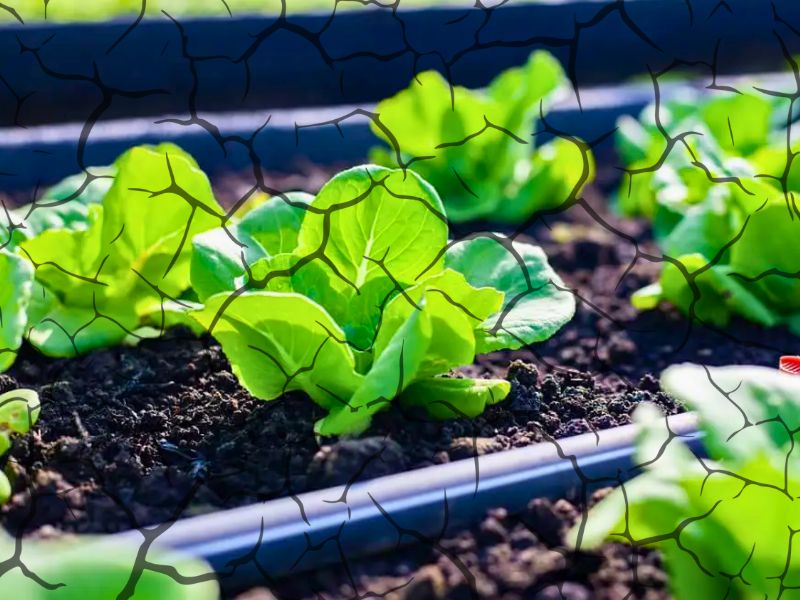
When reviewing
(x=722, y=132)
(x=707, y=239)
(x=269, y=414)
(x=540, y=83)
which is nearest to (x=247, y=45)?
(x=540, y=83)

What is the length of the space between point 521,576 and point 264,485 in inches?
7.1

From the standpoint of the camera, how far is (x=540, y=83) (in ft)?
3.88

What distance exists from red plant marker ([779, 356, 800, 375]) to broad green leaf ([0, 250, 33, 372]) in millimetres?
536

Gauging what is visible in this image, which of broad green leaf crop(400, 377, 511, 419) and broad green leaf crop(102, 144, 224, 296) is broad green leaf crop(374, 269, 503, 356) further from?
broad green leaf crop(102, 144, 224, 296)

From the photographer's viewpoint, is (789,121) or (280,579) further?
(789,121)

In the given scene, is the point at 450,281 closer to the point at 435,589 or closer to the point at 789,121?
the point at 435,589

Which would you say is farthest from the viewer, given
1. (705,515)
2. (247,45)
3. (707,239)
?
(247,45)

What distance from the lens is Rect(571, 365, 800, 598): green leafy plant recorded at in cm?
50

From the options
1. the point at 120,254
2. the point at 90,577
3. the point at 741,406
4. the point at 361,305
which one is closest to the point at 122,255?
the point at 120,254

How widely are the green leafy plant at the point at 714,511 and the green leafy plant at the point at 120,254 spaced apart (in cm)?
37

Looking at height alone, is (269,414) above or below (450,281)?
below

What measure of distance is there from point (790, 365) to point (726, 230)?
292 mm

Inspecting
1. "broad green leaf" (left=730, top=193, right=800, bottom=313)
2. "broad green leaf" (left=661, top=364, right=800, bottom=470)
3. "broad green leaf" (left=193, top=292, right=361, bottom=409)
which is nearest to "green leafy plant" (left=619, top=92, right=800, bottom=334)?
"broad green leaf" (left=730, top=193, right=800, bottom=313)

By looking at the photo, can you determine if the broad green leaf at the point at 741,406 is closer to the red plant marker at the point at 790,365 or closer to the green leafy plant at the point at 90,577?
the red plant marker at the point at 790,365
